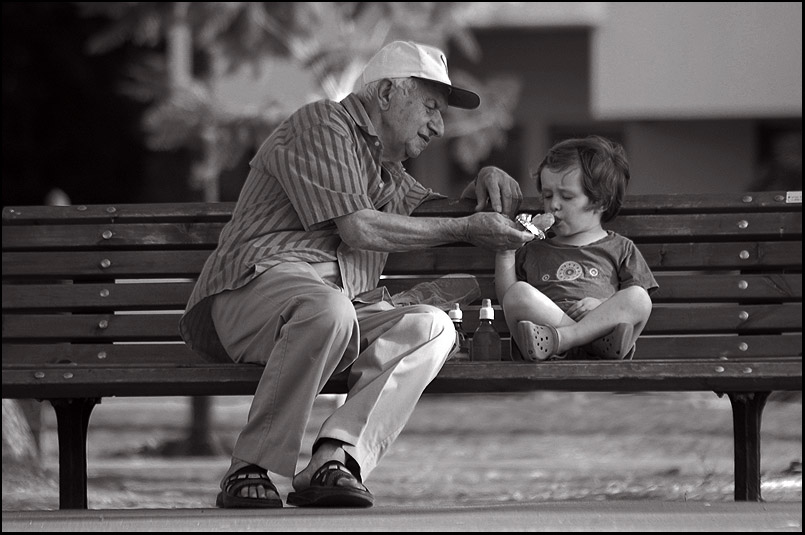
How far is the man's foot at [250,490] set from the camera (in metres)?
4.04

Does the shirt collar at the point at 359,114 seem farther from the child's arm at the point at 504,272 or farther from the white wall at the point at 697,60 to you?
the white wall at the point at 697,60

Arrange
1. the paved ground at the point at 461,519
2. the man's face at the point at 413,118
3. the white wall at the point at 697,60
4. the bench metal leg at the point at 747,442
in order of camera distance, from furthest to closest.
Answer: the white wall at the point at 697,60, the bench metal leg at the point at 747,442, the man's face at the point at 413,118, the paved ground at the point at 461,519

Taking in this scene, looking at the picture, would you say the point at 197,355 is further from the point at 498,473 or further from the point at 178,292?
the point at 498,473

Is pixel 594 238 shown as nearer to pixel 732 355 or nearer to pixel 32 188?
pixel 732 355

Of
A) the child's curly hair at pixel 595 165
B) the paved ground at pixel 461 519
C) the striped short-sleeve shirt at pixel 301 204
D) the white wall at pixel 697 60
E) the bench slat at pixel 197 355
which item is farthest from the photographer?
the white wall at pixel 697 60

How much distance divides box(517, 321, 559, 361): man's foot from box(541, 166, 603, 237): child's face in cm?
55

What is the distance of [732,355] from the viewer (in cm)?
506

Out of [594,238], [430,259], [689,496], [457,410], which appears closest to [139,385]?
[430,259]

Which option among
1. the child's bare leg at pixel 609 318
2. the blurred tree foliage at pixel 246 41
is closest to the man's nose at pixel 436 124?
the child's bare leg at pixel 609 318

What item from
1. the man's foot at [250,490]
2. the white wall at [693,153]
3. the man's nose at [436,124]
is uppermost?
the white wall at [693,153]

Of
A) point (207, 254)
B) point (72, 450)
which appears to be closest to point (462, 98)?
point (207, 254)

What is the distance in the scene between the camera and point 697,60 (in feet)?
47.4

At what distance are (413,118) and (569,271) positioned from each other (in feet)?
2.42

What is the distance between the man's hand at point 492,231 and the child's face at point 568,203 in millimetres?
282
